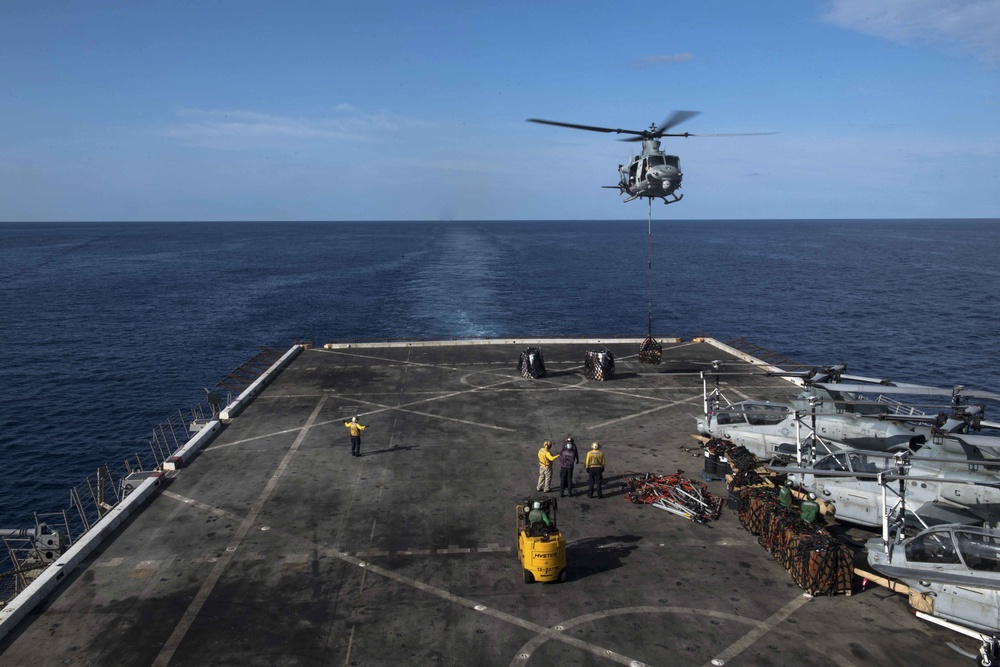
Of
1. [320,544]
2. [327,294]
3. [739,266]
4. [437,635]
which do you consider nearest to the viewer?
[437,635]

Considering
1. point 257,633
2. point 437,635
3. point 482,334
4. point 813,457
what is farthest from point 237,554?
point 482,334

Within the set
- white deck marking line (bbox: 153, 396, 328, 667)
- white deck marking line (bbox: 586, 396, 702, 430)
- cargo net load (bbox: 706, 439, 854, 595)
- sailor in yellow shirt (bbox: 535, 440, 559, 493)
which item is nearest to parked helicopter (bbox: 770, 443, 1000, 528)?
cargo net load (bbox: 706, 439, 854, 595)

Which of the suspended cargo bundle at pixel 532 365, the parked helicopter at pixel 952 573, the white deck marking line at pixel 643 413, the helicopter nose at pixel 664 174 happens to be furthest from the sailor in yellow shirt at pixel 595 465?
the helicopter nose at pixel 664 174

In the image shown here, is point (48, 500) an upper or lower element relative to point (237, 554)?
lower

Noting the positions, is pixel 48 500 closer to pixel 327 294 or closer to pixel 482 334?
pixel 482 334

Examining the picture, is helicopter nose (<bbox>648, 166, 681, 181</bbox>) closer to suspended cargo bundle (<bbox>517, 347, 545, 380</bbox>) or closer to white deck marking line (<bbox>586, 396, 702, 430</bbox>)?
white deck marking line (<bbox>586, 396, 702, 430</bbox>)
